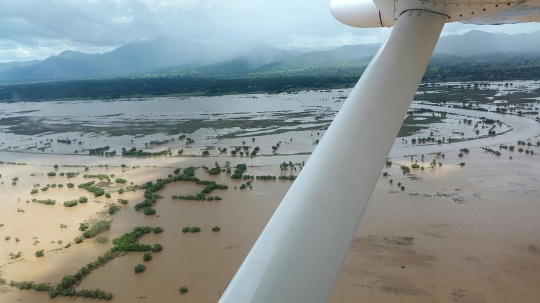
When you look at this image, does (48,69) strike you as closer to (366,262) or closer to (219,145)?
(219,145)

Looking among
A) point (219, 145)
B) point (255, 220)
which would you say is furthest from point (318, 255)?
point (219, 145)

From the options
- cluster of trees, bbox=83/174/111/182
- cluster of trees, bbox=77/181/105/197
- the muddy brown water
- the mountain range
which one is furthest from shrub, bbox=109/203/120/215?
the mountain range

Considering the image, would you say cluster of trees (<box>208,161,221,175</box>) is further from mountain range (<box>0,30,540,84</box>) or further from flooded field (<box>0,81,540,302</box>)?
mountain range (<box>0,30,540,84</box>)

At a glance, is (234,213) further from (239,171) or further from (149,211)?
(239,171)

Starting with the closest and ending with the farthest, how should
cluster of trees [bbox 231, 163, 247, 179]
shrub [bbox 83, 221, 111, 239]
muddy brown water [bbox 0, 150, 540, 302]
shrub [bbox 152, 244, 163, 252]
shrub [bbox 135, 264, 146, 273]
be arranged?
1. muddy brown water [bbox 0, 150, 540, 302]
2. shrub [bbox 135, 264, 146, 273]
3. shrub [bbox 152, 244, 163, 252]
4. shrub [bbox 83, 221, 111, 239]
5. cluster of trees [bbox 231, 163, 247, 179]

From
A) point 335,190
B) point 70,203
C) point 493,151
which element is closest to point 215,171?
point 70,203

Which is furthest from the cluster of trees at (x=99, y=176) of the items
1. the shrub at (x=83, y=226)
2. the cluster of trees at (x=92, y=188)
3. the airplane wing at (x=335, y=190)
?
the airplane wing at (x=335, y=190)
